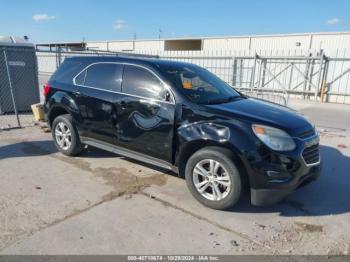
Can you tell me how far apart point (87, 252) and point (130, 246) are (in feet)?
1.34

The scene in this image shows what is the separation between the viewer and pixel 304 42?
70.9 feet

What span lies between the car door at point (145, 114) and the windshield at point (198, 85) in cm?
24

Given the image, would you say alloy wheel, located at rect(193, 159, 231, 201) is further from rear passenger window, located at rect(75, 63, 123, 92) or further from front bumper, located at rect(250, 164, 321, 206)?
rear passenger window, located at rect(75, 63, 123, 92)

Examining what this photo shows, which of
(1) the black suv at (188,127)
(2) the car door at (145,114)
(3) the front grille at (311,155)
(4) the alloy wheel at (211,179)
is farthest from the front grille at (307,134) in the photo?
(2) the car door at (145,114)

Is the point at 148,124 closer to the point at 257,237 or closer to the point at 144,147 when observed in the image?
the point at 144,147

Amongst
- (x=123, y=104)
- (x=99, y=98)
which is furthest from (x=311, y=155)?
(x=99, y=98)

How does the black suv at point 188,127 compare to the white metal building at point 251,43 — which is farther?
the white metal building at point 251,43

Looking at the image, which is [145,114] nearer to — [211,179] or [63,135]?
[211,179]

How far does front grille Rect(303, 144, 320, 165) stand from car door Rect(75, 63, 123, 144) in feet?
8.97

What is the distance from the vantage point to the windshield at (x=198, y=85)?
13.8 ft

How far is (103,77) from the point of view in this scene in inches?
195

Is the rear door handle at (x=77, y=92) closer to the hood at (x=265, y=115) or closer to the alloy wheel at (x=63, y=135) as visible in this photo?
the alloy wheel at (x=63, y=135)

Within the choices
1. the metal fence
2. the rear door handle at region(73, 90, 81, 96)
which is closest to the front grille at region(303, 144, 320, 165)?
the rear door handle at region(73, 90, 81, 96)

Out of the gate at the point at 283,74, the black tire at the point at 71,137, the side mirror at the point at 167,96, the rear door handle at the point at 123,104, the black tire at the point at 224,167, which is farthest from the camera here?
the gate at the point at 283,74
